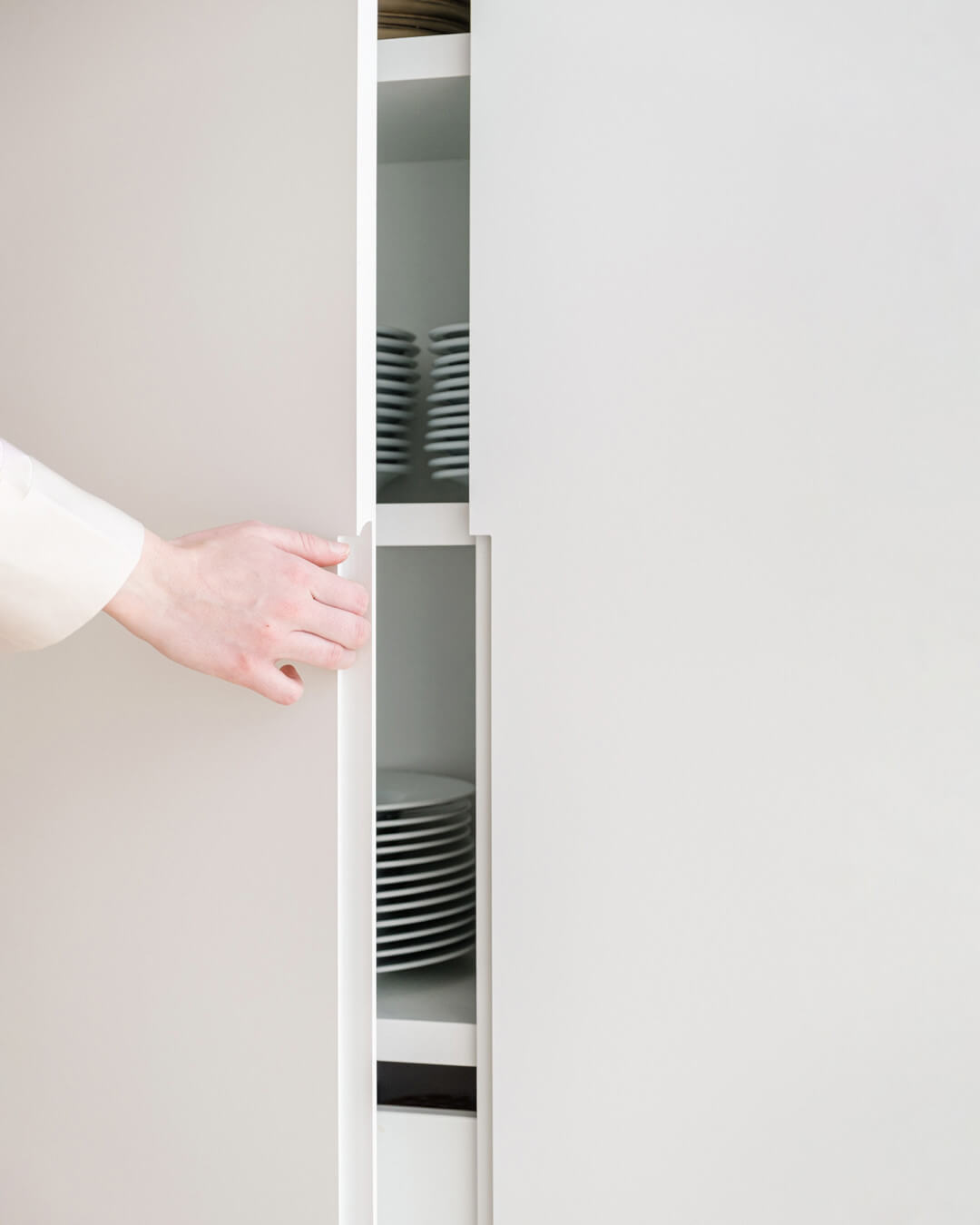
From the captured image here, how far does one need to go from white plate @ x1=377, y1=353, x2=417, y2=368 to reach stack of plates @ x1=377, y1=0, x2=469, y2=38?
30cm

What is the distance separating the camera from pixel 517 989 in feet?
3.05

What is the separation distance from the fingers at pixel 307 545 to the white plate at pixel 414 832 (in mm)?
367

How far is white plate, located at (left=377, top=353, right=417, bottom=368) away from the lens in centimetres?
110

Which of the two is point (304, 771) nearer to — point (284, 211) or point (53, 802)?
point (53, 802)

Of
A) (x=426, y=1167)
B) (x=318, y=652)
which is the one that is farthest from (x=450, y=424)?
(x=426, y=1167)

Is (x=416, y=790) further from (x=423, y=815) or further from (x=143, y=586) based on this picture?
(x=143, y=586)

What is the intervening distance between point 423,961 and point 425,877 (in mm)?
82

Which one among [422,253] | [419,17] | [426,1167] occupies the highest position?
[419,17]

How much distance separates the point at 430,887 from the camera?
1.05m

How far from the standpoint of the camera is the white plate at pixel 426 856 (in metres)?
1.04

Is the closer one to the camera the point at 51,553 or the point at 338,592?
the point at 51,553

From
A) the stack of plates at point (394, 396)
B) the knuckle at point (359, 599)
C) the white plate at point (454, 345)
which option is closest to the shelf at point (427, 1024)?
the knuckle at point (359, 599)

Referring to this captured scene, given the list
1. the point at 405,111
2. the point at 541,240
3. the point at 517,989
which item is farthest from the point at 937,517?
the point at 405,111

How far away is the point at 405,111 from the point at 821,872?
0.83m
